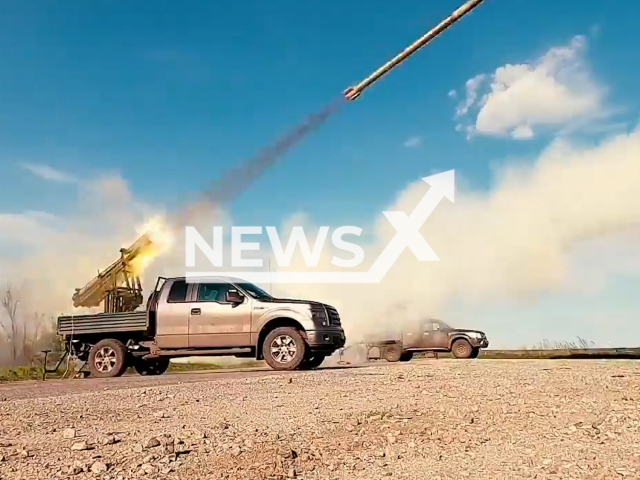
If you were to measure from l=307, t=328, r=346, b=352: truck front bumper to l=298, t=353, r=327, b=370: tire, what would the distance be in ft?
1.18

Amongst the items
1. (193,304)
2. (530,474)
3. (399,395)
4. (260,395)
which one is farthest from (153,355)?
(530,474)

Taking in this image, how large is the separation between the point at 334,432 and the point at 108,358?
34.7ft

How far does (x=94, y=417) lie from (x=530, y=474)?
14.5 feet

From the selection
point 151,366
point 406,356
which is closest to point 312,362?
point 151,366

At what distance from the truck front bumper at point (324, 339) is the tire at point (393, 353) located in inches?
470

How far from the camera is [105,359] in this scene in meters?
15.7

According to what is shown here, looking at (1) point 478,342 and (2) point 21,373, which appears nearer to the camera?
(2) point 21,373

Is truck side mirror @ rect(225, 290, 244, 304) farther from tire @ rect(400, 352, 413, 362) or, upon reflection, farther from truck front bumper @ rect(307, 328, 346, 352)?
tire @ rect(400, 352, 413, 362)

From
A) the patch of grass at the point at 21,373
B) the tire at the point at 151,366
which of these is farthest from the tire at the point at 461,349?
the patch of grass at the point at 21,373

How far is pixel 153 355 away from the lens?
1537 cm

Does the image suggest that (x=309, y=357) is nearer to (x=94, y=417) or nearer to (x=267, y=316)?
(x=267, y=316)

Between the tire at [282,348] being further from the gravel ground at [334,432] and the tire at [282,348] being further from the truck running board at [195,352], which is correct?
the gravel ground at [334,432]

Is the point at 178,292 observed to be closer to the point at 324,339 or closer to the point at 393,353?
the point at 324,339

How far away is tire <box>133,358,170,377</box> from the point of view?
16.7 meters
